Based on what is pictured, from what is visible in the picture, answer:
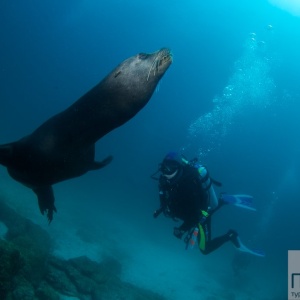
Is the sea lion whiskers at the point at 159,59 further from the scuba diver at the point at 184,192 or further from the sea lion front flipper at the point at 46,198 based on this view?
the scuba diver at the point at 184,192

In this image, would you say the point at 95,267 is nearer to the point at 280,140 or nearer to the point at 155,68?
the point at 155,68

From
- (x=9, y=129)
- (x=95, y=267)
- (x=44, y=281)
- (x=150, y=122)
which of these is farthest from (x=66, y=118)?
(x=150, y=122)

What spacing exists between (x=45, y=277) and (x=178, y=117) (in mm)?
90297

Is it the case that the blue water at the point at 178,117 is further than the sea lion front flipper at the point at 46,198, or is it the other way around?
the blue water at the point at 178,117

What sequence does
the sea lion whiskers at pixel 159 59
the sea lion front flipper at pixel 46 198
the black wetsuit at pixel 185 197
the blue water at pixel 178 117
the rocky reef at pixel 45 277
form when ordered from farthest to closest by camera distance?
the blue water at pixel 178 117
the black wetsuit at pixel 185 197
the rocky reef at pixel 45 277
the sea lion front flipper at pixel 46 198
the sea lion whiskers at pixel 159 59

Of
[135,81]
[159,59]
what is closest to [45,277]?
[135,81]

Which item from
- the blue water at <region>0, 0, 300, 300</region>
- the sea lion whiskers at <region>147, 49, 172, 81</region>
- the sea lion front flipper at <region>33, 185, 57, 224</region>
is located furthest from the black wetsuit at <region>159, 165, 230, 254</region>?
the blue water at <region>0, 0, 300, 300</region>

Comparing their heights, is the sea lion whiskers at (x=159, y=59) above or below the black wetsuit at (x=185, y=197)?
above

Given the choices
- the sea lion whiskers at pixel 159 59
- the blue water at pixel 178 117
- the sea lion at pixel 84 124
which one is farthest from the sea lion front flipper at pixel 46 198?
the blue water at pixel 178 117

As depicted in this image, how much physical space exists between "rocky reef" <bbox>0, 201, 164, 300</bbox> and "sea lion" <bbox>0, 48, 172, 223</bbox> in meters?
3.17

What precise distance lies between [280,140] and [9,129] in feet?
228

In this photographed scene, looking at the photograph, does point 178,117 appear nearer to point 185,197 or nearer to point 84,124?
point 185,197

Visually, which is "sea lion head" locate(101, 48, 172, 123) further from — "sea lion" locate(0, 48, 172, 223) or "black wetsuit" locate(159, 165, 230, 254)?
"black wetsuit" locate(159, 165, 230, 254)

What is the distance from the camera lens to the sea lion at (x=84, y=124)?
2.48 m
